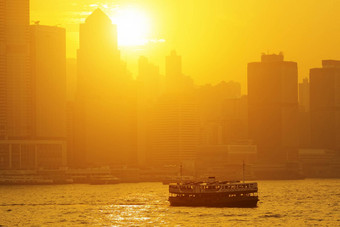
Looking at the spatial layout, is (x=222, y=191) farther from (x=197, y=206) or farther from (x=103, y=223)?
(x=103, y=223)

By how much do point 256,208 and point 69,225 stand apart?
2085 inches

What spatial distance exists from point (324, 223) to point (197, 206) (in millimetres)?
44309

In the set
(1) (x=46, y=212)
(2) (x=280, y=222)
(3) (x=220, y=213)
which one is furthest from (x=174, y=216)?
(1) (x=46, y=212)

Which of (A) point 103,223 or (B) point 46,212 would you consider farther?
(B) point 46,212

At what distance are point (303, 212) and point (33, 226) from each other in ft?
204

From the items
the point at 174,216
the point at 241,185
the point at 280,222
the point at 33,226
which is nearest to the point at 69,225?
the point at 33,226

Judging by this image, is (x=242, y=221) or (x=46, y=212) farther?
(x=46, y=212)

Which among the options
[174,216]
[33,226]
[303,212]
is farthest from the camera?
[303,212]

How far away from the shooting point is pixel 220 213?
586ft

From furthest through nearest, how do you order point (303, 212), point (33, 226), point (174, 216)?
point (303, 212) → point (174, 216) → point (33, 226)

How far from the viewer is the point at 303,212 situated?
190 m

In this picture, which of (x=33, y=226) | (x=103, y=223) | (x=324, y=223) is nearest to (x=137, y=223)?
→ (x=103, y=223)

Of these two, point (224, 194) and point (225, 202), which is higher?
point (224, 194)

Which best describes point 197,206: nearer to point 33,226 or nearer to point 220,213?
point 220,213
